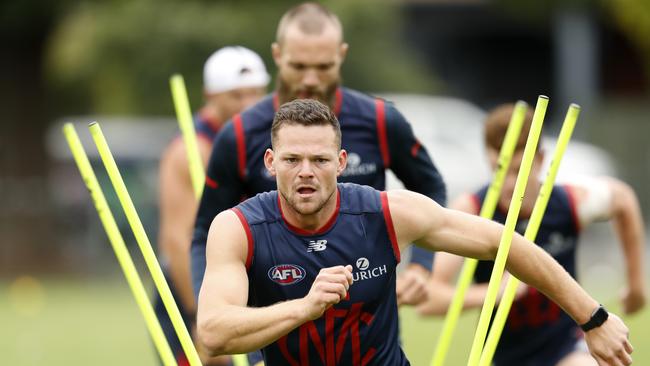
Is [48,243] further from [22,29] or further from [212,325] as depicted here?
[212,325]

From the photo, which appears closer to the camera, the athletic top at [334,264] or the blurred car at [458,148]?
the athletic top at [334,264]

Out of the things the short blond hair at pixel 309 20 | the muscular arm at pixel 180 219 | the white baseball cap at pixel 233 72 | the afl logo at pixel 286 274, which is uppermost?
the short blond hair at pixel 309 20

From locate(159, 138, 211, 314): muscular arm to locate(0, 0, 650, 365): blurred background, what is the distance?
600 cm

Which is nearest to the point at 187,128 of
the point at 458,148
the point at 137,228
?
the point at 137,228

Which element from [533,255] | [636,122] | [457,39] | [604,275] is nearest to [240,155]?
[533,255]

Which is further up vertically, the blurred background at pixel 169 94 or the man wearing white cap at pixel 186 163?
the man wearing white cap at pixel 186 163

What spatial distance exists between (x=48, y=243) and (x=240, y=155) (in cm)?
2449

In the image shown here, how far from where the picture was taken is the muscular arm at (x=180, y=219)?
943 cm

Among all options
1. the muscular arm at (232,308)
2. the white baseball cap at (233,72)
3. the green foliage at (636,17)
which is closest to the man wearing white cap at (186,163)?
the white baseball cap at (233,72)

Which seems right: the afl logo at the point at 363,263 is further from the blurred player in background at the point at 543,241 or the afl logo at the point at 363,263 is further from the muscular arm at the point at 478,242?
the blurred player in background at the point at 543,241

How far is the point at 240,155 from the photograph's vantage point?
7.29 metres

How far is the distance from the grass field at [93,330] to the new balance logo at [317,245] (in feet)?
21.6

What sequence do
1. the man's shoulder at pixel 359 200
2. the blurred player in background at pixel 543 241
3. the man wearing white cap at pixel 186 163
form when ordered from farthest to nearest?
the man wearing white cap at pixel 186 163, the blurred player in background at pixel 543 241, the man's shoulder at pixel 359 200

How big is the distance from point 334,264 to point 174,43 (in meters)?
20.5
